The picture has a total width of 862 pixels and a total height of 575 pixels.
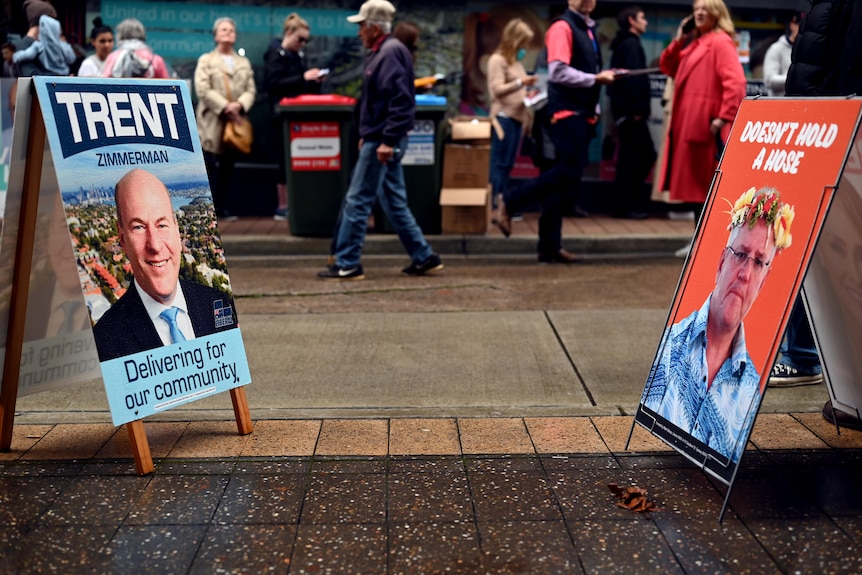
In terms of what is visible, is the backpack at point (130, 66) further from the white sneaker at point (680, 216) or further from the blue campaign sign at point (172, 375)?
the white sneaker at point (680, 216)

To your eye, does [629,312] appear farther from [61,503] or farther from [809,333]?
[61,503]

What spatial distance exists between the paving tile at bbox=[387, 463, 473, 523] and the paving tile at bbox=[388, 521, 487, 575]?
0.06 m

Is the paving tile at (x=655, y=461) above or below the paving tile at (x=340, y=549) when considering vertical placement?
below

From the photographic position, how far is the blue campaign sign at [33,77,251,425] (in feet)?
12.5

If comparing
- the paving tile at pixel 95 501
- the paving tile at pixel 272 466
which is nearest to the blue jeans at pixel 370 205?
the paving tile at pixel 272 466

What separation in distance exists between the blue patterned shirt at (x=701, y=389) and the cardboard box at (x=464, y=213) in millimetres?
5393

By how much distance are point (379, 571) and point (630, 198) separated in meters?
7.87

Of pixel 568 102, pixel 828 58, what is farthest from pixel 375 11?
pixel 828 58

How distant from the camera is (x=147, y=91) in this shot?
4.06 meters

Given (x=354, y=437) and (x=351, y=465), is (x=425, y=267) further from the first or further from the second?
(x=351, y=465)

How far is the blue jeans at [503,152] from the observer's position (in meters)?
9.93

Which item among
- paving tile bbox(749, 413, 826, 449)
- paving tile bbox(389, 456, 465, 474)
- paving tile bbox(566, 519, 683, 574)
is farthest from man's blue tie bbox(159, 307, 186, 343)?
paving tile bbox(749, 413, 826, 449)

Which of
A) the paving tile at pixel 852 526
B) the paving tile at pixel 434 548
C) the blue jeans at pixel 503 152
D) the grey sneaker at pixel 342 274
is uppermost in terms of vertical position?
the paving tile at pixel 434 548

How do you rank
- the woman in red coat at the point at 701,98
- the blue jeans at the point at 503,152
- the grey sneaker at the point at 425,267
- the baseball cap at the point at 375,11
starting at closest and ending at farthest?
1. the baseball cap at the point at 375,11
2. the woman in red coat at the point at 701,98
3. the grey sneaker at the point at 425,267
4. the blue jeans at the point at 503,152
